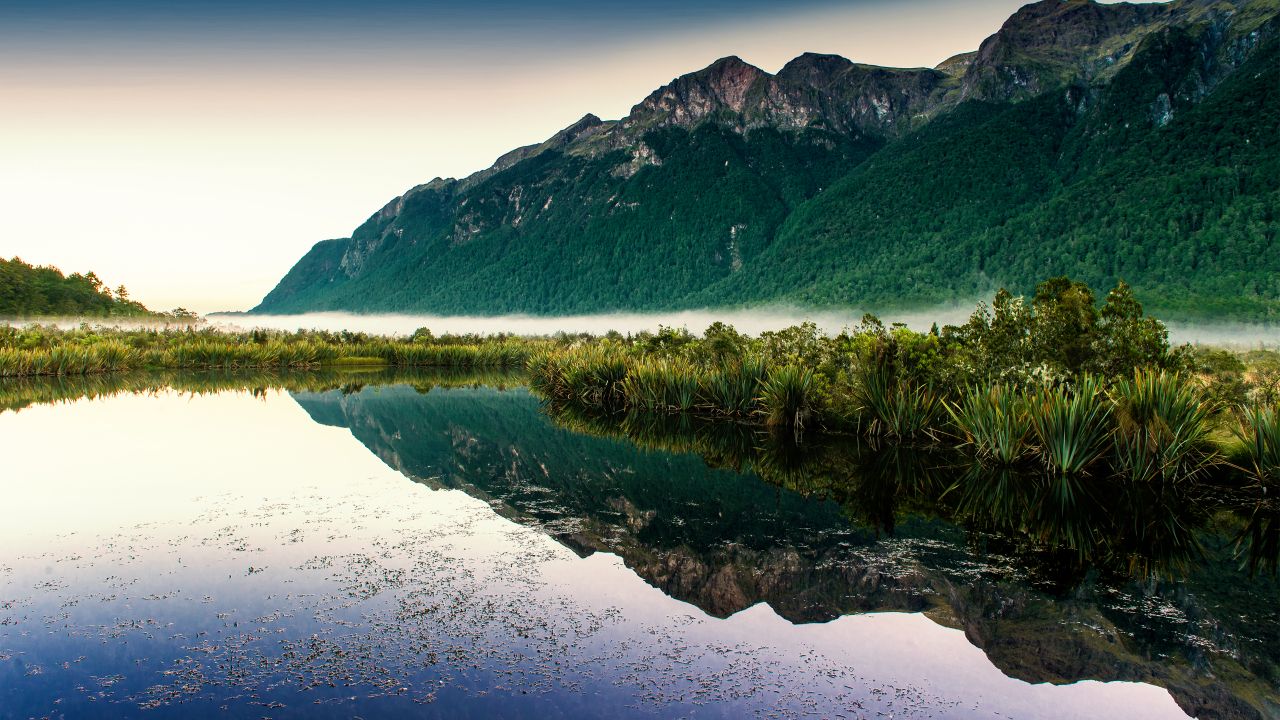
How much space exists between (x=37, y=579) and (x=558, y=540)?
520 centimetres

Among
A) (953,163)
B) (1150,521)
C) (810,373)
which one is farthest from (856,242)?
(1150,521)

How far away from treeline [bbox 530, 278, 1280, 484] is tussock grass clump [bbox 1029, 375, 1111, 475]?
24mm

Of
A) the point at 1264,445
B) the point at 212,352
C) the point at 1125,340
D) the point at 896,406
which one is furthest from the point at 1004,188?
the point at 1264,445

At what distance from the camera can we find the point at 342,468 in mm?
14734

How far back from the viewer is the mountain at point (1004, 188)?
104 m

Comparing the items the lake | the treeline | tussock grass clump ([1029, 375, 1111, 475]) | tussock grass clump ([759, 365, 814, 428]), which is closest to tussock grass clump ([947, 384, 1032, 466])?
the treeline

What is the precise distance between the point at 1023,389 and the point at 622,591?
11.0 meters

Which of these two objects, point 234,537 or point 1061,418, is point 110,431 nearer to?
point 234,537

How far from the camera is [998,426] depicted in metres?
14.3

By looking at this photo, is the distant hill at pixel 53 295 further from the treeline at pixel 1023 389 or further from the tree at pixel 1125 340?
the tree at pixel 1125 340

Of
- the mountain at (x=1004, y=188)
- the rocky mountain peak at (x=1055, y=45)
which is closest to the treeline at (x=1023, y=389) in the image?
the mountain at (x=1004, y=188)

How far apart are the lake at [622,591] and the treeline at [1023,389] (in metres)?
0.87

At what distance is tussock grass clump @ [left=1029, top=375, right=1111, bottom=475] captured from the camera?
13.2 meters

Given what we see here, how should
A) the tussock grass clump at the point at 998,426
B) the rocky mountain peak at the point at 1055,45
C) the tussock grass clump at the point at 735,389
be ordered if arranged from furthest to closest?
1. the rocky mountain peak at the point at 1055,45
2. the tussock grass clump at the point at 735,389
3. the tussock grass clump at the point at 998,426
